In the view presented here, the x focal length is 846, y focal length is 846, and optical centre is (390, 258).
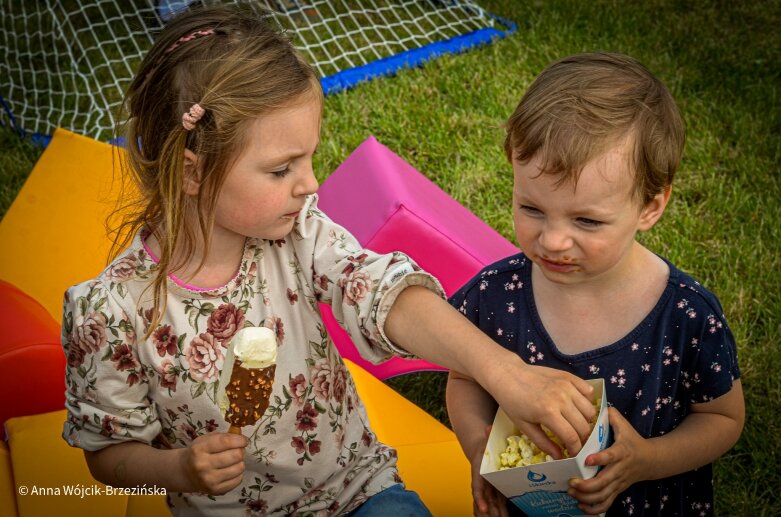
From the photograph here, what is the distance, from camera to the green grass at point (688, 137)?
109 inches

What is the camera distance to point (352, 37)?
4.95 m

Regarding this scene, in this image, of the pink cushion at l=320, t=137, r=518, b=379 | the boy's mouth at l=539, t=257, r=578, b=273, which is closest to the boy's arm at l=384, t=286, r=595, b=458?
the boy's mouth at l=539, t=257, r=578, b=273

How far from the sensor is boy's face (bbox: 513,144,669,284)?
1.50 m

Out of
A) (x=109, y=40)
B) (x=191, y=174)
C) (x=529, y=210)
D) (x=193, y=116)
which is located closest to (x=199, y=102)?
(x=193, y=116)

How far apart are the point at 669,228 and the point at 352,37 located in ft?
7.88

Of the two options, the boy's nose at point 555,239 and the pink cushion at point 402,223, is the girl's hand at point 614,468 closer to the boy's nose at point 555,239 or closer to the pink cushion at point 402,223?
the boy's nose at point 555,239

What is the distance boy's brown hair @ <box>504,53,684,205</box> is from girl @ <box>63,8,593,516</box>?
0.34 metres

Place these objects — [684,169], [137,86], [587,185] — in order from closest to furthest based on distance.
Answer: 1. [587,185]
2. [137,86]
3. [684,169]

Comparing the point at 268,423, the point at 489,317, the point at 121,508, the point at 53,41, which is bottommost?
the point at 53,41

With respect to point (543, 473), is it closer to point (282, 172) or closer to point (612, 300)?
point (612, 300)

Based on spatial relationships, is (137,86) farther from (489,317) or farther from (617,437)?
(617,437)

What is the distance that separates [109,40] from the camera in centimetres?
499

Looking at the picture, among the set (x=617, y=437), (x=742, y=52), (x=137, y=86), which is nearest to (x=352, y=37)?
(x=742, y=52)

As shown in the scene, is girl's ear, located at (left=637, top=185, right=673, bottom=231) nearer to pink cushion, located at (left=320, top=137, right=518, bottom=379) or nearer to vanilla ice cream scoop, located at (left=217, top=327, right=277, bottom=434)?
vanilla ice cream scoop, located at (left=217, top=327, right=277, bottom=434)
